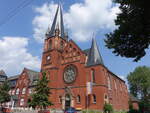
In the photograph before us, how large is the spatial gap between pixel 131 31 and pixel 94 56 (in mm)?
26388

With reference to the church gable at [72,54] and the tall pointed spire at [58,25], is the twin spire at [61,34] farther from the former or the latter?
the church gable at [72,54]

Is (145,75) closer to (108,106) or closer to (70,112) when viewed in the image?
(108,106)

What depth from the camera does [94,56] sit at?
38.5 m

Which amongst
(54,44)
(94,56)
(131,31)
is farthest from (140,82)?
(131,31)

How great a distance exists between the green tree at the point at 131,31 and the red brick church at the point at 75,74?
71.6 feet

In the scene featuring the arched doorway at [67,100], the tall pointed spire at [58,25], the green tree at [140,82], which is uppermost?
the tall pointed spire at [58,25]

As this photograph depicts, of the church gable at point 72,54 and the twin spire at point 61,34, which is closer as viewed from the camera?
the twin spire at point 61,34

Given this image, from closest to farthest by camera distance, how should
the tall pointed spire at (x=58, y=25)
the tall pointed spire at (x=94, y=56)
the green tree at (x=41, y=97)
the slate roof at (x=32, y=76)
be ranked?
the green tree at (x=41, y=97) < the tall pointed spire at (x=94, y=56) < the tall pointed spire at (x=58, y=25) < the slate roof at (x=32, y=76)

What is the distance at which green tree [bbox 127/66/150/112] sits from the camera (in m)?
63.3

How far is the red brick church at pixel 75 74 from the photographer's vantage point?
35.2m

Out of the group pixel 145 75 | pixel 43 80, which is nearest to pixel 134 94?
pixel 145 75

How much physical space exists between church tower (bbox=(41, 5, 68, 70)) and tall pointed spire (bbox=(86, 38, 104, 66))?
9438 mm

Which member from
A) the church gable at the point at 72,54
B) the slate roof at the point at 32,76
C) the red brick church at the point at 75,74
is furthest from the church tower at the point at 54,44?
the slate roof at the point at 32,76

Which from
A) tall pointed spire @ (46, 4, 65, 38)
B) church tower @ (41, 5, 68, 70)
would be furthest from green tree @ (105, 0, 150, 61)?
tall pointed spire @ (46, 4, 65, 38)
